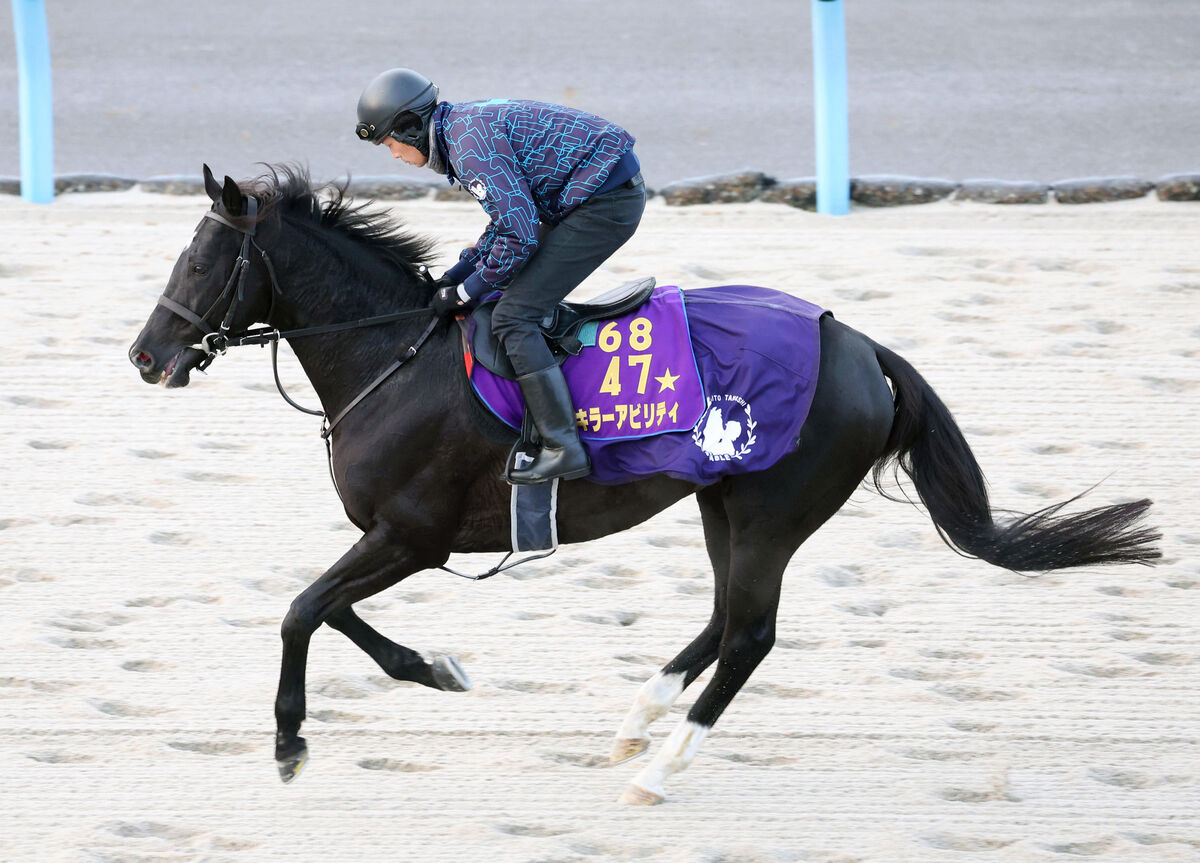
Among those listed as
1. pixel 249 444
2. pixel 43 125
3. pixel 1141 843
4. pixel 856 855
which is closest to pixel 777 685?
pixel 856 855

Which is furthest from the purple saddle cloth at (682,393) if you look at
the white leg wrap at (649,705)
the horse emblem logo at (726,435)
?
the white leg wrap at (649,705)

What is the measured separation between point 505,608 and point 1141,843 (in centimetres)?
235

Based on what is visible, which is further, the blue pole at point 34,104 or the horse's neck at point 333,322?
the blue pole at point 34,104

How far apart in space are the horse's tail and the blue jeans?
36.0 inches

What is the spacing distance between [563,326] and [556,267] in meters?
0.18

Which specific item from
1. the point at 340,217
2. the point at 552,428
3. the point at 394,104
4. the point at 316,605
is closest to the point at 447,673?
the point at 316,605

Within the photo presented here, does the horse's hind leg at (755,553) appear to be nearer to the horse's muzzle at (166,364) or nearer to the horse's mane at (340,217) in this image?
the horse's mane at (340,217)

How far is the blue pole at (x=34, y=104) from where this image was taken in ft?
29.6

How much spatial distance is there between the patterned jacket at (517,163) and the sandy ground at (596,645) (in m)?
1.48

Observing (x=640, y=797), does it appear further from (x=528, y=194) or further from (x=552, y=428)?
(x=528, y=194)

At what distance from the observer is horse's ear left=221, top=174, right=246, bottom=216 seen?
4.26 m

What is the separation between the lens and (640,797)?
4.38 m

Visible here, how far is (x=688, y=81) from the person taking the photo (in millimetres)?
11297

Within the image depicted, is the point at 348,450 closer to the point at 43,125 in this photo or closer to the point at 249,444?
the point at 249,444
